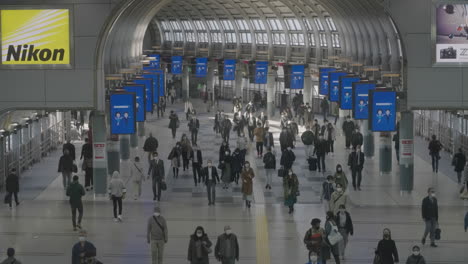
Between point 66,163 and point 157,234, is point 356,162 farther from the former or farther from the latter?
point 157,234

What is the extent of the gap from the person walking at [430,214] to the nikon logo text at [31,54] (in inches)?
423

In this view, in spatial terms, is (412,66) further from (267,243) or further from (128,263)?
(128,263)

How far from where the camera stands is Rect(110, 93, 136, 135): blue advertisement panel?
31.4 meters

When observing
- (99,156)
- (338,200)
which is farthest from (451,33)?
(99,156)

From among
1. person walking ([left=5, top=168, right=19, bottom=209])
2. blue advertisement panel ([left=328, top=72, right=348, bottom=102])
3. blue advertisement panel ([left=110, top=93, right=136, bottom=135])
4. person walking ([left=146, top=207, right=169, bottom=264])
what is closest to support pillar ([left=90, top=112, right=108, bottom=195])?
blue advertisement panel ([left=110, top=93, right=136, bottom=135])

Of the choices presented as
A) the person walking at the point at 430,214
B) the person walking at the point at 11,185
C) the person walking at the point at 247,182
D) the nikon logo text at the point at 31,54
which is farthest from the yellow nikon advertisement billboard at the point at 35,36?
the person walking at the point at 430,214

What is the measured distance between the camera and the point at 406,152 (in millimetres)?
32281

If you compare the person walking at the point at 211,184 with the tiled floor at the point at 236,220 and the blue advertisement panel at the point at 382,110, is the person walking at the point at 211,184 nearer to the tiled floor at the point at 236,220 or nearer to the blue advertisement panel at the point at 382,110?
the tiled floor at the point at 236,220

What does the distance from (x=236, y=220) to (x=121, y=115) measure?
529 cm

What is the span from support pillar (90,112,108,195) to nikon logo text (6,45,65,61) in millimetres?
2307

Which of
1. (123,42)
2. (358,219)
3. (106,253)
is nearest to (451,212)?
(358,219)

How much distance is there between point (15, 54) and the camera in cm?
2975

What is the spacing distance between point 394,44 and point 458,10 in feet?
24.8

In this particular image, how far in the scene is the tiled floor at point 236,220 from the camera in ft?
78.1
